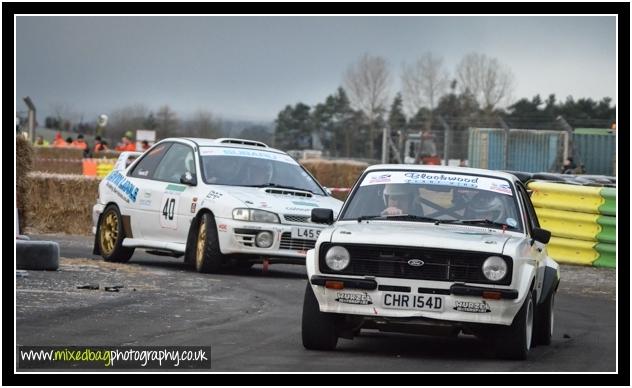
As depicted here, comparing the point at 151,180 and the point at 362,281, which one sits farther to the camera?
the point at 151,180

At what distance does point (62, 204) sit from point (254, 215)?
8.98 metres

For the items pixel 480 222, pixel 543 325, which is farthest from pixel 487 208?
pixel 543 325

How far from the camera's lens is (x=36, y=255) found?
1293 cm

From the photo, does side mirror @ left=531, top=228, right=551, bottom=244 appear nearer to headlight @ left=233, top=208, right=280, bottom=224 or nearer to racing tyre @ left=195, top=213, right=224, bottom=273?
headlight @ left=233, top=208, right=280, bottom=224

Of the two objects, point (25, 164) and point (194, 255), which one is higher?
point (25, 164)

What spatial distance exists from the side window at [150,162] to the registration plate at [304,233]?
242 cm

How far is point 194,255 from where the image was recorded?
15.1 meters

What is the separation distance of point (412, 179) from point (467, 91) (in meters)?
76.4

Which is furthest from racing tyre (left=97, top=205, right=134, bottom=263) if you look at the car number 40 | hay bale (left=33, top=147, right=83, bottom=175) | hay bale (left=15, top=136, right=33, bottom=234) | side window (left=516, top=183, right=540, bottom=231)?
hay bale (left=33, top=147, right=83, bottom=175)

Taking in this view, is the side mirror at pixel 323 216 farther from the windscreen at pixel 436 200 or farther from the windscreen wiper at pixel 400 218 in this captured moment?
the windscreen wiper at pixel 400 218

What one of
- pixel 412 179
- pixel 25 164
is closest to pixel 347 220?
pixel 412 179

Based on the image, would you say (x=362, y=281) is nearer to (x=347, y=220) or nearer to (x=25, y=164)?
(x=347, y=220)

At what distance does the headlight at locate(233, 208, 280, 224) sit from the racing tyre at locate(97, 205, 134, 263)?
2.00m

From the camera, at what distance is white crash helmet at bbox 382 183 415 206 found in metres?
10.0
